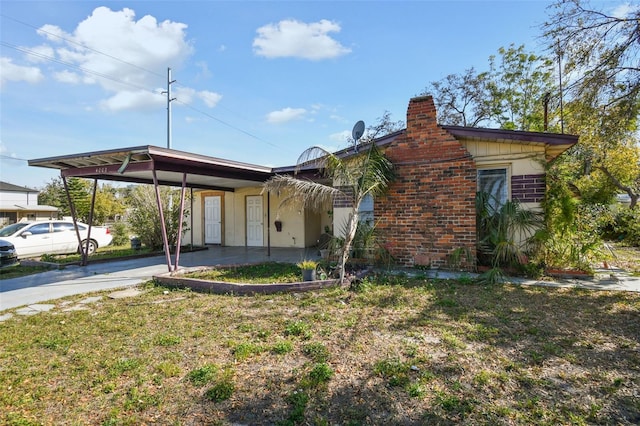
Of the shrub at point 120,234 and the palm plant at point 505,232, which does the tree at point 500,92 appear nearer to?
the palm plant at point 505,232

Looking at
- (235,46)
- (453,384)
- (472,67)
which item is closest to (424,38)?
(235,46)

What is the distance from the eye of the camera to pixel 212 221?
1506 centimetres

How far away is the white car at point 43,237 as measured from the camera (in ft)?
38.6

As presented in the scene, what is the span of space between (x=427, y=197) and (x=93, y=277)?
8351 millimetres

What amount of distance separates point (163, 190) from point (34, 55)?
31.8 feet

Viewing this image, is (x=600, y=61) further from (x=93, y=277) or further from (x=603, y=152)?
(x=93, y=277)

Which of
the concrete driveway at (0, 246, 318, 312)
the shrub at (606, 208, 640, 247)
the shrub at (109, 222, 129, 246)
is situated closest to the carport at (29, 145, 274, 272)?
the concrete driveway at (0, 246, 318, 312)

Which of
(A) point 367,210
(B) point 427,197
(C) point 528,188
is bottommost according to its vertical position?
(A) point 367,210

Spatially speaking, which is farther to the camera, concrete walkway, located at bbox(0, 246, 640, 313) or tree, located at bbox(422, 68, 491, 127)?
tree, located at bbox(422, 68, 491, 127)

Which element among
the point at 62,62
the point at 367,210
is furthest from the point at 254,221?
the point at 62,62

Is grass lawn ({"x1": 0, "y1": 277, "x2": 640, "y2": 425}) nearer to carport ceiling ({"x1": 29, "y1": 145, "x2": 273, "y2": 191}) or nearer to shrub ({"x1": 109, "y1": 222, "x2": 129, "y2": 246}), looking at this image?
carport ceiling ({"x1": 29, "y1": 145, "x2": 273, "y2": 191})

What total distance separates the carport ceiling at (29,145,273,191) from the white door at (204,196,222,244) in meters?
4.21

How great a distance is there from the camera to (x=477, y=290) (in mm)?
5812

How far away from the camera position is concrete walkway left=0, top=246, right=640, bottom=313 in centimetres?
612
